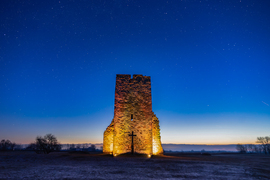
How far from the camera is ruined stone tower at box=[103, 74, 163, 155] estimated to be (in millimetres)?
16531

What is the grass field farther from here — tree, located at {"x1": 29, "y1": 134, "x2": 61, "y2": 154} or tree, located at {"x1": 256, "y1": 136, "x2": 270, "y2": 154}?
tree, located at {"x1": 256, "y1": 136, "x2": 270, "y2": 154}

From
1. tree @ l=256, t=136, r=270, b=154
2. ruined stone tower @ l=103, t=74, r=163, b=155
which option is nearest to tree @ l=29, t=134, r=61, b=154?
ruined stone tower @ l=103, t=74, r=163, b=155

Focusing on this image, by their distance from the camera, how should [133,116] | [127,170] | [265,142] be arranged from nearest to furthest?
1. [127,170]
2. [133,116]
3. [265,142]

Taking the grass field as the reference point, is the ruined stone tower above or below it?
above

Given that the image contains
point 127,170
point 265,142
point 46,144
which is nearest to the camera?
point 127,170

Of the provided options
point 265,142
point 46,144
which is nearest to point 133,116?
point 46,144

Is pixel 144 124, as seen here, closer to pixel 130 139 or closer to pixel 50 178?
pixel 130 139

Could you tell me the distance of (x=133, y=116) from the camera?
56.6 feet

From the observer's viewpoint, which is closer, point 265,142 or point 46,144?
point 46,144

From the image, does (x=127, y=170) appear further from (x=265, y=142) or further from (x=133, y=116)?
(x=265, y=142)

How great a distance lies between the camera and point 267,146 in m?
57.6

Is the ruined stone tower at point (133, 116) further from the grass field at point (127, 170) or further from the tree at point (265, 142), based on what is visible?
the tree at point (265, 142)

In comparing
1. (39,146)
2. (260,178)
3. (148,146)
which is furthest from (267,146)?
(39,146)

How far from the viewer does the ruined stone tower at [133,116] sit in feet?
54.2
